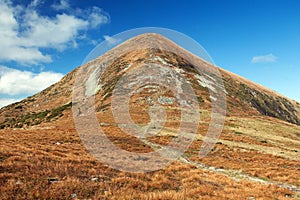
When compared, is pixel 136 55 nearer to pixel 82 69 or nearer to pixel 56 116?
pixel 82 69

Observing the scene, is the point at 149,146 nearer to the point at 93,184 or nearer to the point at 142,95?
the point at 93,184

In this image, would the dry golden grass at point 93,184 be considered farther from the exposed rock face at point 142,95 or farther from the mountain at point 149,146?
the exposed rock face at point 142,95

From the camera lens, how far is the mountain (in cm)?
1354

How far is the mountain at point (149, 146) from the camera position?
1354cm

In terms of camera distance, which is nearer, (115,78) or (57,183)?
(57,183)

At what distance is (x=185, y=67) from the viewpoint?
12531 centimetres

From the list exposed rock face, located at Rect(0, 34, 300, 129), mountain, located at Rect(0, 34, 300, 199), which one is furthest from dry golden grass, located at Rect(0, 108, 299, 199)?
exposed rock face, located at Rect(0, 34, 300, 129)

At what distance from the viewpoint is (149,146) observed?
3791cm

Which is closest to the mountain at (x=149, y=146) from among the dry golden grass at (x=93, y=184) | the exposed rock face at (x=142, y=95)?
the dry golden grass at (x=93, y=184)

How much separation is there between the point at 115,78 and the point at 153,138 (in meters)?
73.1

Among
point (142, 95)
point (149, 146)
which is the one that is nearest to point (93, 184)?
point (149, 146)

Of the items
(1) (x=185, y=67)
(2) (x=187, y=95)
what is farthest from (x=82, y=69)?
(2) (x=187, y=95)

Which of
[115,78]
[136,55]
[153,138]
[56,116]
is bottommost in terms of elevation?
[153,138]

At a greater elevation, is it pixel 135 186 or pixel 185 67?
pixel 185 67
